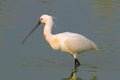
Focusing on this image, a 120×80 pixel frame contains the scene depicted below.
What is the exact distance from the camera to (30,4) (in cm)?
1839

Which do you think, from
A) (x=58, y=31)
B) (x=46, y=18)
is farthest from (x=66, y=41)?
(x=58, y=31)

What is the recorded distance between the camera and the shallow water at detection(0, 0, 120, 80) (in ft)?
38.9

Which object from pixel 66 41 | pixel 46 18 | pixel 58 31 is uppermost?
pixel 46 18

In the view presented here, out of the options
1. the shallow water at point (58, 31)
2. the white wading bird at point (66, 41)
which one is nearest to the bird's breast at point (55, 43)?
the white wading bird at point (66, 41)

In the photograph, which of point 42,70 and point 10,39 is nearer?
point 42,70

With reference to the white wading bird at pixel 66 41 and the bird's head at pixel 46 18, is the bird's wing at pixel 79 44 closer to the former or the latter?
the white wading bird at pixel 66 41

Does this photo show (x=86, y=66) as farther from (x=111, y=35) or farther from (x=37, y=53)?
(x=111, y=35)

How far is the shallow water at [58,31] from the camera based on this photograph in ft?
38.9

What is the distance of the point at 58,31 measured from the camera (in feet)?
49.6

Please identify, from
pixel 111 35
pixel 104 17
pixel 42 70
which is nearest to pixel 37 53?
pixel 42 70

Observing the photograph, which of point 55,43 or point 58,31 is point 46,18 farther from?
point 58,31

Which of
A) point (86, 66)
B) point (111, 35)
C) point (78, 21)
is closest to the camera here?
point (86, 66)

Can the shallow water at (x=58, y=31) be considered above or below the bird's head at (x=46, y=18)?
below

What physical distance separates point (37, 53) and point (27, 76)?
5.35ft
